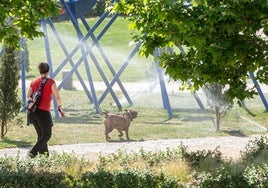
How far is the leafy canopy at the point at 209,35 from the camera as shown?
687cm

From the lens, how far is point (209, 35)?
7105 mm

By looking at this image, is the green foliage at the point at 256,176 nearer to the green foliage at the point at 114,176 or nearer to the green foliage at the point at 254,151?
the green foliage at the point at 114,176

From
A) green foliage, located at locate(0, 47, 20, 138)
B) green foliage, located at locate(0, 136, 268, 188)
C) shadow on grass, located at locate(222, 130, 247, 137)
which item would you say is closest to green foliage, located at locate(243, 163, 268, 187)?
green foliage, located at locate(0, 136, 268, 188)

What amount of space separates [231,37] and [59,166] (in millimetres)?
2816

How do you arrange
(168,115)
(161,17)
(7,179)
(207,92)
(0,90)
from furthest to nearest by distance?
(168,115)
(207,92)
(0,90)
(7,179)
(161,17)

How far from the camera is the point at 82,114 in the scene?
18047 mm

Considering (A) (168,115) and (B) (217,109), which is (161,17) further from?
(A) (168,115)

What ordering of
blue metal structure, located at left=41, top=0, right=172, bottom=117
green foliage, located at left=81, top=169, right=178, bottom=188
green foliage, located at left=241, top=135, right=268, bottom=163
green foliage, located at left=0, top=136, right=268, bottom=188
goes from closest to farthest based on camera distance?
green foliage, located at left=0, top=136, right=268, bottom=188
green foliage, located at left=81, top=169, right=178, bottom=188
green foliage, located at left=241, top=135, right=268, bottom=163
blue metal structure, located at left=41, top=0, right=172, bottom=117

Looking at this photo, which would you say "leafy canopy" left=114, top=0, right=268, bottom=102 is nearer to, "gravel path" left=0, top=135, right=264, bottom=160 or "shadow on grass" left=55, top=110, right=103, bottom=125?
"gravel path" left=0, top=135, right=264, bottom=160

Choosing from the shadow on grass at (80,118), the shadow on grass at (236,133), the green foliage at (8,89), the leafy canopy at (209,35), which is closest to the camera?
the leafy canopy at (209,35)

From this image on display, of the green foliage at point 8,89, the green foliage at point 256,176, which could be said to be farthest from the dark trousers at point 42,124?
the green foliage at point 256,176

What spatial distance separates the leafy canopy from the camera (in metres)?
6.87

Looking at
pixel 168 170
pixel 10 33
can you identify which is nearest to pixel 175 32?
pixel 168 170

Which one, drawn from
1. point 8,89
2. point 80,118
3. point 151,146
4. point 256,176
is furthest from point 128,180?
point 80,118
